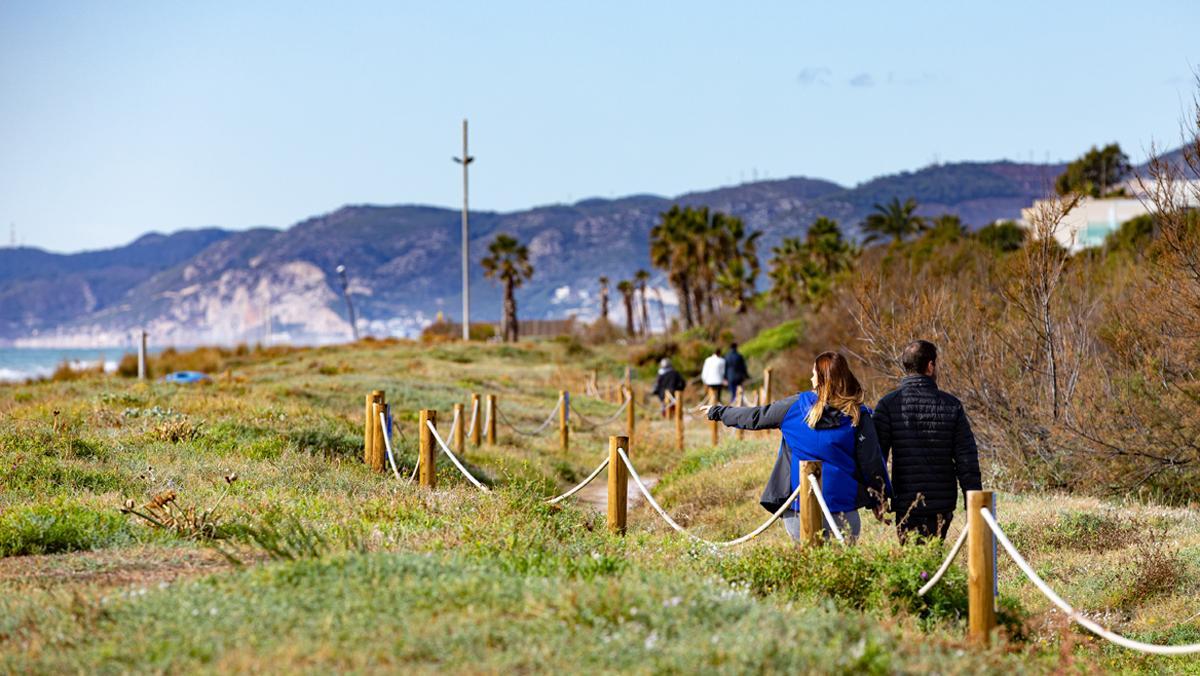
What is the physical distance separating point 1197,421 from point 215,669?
11210mm

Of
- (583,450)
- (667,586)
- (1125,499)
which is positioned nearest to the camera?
(667,586)

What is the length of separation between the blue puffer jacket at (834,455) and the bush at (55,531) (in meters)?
4.26

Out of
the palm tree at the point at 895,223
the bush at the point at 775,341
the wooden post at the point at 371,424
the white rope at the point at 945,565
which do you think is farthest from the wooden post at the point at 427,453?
the palm tree at the point at 895,223

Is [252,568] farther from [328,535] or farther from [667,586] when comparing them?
[667,586]

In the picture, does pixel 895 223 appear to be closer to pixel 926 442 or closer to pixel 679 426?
pixel 679 426

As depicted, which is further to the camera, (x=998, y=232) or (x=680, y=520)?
(x=998, y=232)

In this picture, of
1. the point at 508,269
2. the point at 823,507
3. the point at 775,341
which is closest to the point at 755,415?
the point at 823,507

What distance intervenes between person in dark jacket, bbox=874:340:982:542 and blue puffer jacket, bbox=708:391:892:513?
125mm

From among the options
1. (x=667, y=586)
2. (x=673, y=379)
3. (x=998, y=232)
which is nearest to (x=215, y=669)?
(x=667, y=586)

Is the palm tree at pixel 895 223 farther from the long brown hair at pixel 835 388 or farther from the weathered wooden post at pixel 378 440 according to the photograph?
the long brown hair at pixel 835 388

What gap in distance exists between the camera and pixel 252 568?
6484mm

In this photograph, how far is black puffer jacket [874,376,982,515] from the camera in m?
7.77

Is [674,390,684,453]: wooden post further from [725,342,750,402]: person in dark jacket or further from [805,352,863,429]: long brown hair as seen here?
[805,352,863,429]: long brown hair

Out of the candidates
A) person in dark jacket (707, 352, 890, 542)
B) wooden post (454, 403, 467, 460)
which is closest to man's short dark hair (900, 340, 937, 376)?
person in dark jacket (707, 352, 890, 542)
